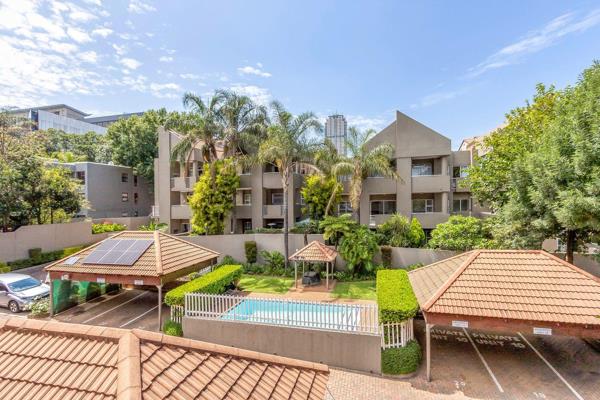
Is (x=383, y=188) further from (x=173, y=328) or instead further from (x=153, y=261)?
(x=173, y=328)

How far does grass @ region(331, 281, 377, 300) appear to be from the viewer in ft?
52.5

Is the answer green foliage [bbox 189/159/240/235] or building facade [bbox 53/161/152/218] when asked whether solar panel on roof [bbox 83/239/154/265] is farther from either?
building facade [bbox 53/161/152/218]

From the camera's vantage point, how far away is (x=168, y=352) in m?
4.03

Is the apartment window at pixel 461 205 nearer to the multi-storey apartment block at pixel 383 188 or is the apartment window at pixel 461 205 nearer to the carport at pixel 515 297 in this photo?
the multi-storey apartment block at pixel 383 188

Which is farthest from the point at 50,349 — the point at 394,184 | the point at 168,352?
the point at 394,184

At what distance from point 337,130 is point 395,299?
20.3 metres

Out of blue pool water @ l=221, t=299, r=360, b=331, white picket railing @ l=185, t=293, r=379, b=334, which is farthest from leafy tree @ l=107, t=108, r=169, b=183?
blue pool water @ l=221, t=299, r=360, b=331

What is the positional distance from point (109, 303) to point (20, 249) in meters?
13.2

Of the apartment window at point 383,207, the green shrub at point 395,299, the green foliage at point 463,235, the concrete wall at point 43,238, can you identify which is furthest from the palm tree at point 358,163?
the concrete wall at point 43,238

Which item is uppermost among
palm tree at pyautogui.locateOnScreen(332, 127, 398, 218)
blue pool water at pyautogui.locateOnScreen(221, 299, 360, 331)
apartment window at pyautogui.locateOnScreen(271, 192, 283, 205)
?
palm tree at pyautogui.locateOnScreen(332, 127, 398, 218)

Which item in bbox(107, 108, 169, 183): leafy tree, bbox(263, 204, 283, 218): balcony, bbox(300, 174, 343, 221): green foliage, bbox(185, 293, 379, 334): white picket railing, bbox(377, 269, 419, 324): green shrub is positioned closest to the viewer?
bbox(377, 269, 419, 324): green shrub

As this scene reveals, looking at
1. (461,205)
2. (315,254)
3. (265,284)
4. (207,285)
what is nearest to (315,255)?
(315,254)

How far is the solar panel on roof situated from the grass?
10.4 metres

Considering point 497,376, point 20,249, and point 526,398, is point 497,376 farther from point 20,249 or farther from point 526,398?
point 20,249
